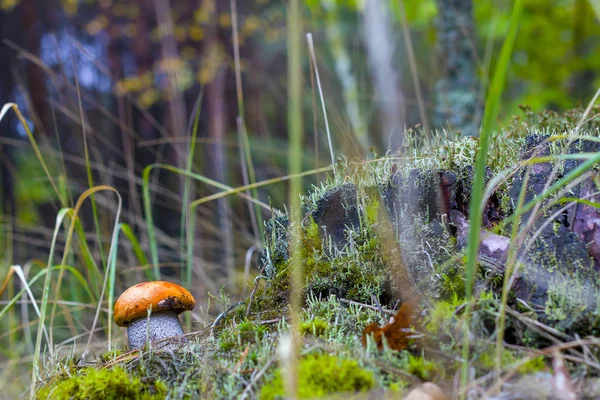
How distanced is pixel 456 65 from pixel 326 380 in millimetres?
3392

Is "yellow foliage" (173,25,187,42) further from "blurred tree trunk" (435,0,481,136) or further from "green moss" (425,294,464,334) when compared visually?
"green moss" (425,294,464,334)

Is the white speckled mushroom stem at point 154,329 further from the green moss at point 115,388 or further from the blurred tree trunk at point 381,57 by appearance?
the blurred tree trunk at point 381,57

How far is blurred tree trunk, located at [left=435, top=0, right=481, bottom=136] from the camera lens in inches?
145

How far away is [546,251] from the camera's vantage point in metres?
1.21

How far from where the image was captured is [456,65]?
12.4ft

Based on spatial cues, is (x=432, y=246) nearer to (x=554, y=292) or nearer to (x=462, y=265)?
(x=462, y=265)

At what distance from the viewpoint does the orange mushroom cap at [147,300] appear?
4.96 ft

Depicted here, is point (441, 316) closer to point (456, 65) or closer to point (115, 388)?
point (115, 388)

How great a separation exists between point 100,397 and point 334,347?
60cm

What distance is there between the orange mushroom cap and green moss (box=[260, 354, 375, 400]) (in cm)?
63

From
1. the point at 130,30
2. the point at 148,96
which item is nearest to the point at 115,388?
the point at 148,96

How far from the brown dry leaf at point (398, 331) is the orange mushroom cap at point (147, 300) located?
71 cm

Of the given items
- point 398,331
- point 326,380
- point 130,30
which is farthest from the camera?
point 130,30

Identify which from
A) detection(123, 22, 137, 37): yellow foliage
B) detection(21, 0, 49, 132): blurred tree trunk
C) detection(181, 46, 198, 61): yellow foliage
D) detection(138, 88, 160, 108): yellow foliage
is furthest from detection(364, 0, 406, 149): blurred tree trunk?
detection(21, 0, 49, 132): blurred tree trunk
